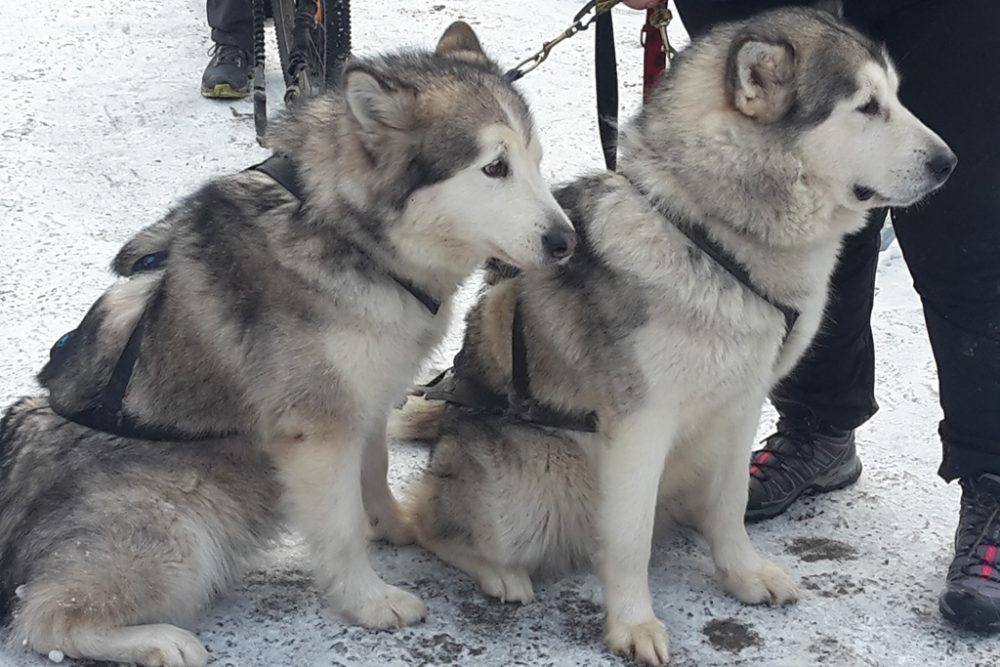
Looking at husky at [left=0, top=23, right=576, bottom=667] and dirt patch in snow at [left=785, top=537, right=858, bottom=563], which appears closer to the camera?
husky at [left=0, top=23, right=576, bottom=667]

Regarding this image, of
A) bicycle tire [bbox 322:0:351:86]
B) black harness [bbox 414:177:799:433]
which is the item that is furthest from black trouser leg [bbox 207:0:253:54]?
black harness [bbox 414:177:799:433]

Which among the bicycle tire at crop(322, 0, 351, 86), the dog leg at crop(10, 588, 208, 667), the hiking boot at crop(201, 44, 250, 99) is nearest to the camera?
the dog leg at crop(10, 588, 208, 667)

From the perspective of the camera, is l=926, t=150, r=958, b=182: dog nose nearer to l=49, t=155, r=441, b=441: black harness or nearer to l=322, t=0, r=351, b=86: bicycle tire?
l=49, t=155, r=441, b=441: black harness

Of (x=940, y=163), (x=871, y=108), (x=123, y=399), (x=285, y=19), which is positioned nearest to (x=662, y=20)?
(x=871, y=108)

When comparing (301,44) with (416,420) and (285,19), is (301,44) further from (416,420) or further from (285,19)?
(416,420)

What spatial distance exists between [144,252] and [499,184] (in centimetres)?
103

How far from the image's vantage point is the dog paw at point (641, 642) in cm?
272

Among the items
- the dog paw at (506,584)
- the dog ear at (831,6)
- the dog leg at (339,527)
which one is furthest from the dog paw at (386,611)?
the dog ear at (831,6)

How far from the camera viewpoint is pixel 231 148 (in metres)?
5.75

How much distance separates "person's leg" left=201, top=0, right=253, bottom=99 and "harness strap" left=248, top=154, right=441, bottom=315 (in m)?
3.57

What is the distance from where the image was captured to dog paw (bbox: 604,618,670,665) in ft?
8.91

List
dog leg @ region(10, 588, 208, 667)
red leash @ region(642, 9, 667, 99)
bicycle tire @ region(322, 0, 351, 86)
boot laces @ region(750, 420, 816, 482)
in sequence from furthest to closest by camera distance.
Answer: bicycle tire @ region(322, 0, 351, 86) → boot laces @ region(750, 420, 816, 482) → red leash @ region(642, 9, 667, 99) → dog leg @ region(10, 588, 208, 667)

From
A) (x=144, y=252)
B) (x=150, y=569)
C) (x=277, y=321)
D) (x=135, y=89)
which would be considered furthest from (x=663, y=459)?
(x=135, y=89)

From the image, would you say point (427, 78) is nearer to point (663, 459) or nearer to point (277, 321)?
point (277, 321)
